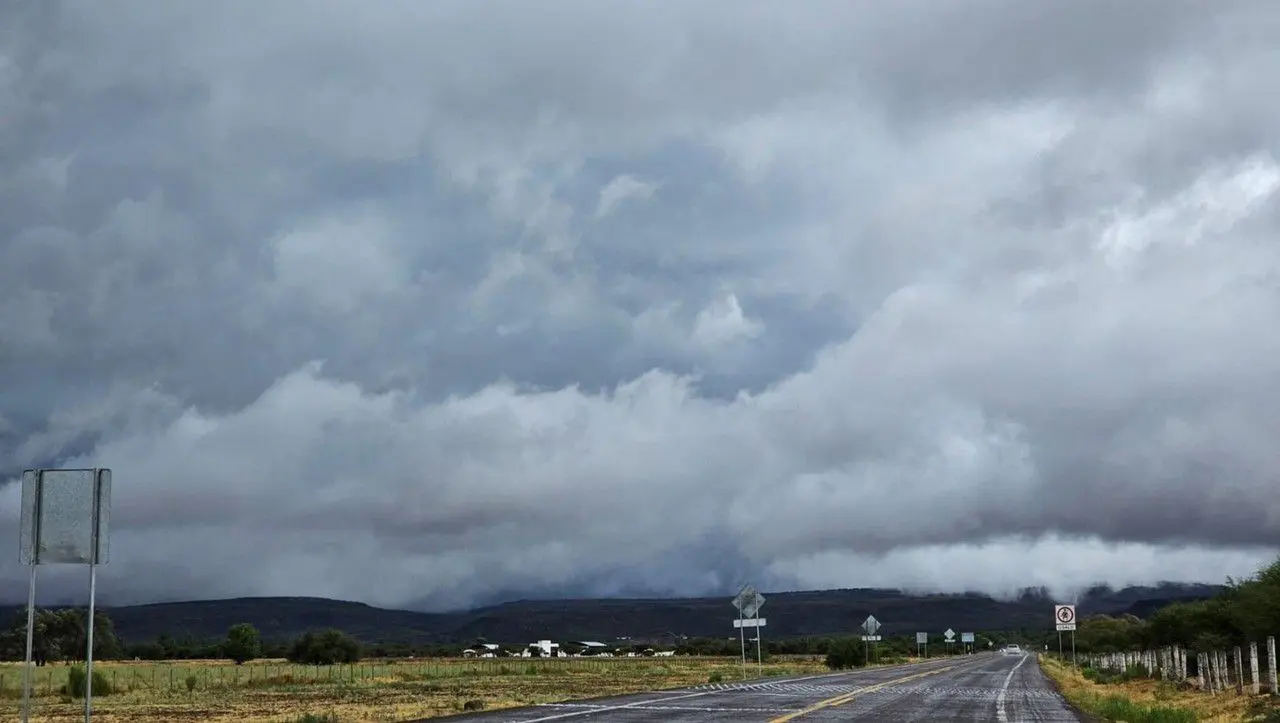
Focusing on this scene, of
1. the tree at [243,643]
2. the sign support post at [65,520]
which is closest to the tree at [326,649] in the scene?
the tree at [243,643]

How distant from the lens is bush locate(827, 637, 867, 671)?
108375 mm

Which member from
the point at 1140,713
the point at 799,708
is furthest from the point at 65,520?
the point at 1140,713

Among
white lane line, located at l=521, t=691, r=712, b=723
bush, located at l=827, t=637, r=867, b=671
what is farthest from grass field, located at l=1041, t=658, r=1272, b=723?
bush, located at l=827, t=637, r=867, b=671

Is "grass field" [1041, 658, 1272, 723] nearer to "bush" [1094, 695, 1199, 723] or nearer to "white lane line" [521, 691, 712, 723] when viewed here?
"bush" [1094, 695, 1199, 723]

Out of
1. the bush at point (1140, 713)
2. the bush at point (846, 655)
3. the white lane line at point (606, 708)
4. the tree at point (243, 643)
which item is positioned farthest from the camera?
the tree at point (243, 643)

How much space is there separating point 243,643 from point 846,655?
99.6 meters

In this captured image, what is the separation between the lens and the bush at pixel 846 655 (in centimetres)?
10838

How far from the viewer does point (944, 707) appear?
114 feet

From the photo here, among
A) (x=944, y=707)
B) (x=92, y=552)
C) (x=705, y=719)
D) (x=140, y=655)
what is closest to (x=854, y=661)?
(x=944, y=707)

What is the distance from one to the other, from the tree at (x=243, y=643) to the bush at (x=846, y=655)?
90.5 meters

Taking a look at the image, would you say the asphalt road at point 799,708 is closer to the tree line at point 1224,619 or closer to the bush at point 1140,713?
the bush at point 1140,713

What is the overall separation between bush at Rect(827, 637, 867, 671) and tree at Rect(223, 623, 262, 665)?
90.5m

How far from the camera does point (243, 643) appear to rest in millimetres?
176125

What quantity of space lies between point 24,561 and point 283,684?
5662 centimetres
